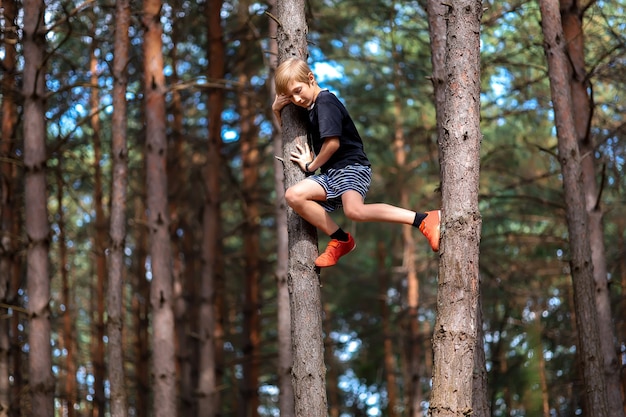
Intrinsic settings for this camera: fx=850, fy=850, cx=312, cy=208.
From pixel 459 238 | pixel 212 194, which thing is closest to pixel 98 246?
pixel 212 194

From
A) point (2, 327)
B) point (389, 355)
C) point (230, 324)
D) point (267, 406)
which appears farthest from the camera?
point (267, 406)

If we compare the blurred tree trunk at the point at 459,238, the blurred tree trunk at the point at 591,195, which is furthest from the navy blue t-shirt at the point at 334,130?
the blurred tree trunk at the point at 591,195

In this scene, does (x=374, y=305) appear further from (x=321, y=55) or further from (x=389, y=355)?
(x=321, y=55)

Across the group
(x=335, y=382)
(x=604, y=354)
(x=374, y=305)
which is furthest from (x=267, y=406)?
(x=604, y=354)

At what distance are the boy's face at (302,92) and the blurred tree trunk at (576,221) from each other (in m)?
4.13

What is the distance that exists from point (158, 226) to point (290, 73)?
5.47m

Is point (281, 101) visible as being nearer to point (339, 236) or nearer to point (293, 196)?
point (293, 196)

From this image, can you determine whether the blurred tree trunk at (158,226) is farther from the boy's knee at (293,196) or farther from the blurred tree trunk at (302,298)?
the boy's knee at (293,196)

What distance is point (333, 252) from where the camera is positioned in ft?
18.6

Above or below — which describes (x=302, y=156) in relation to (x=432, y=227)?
above

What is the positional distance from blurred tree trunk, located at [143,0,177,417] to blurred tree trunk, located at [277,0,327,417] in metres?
5.07

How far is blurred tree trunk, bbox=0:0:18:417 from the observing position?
979 centimetres

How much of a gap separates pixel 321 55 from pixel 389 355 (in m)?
7.28

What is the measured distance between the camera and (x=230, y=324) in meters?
21.0
